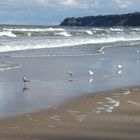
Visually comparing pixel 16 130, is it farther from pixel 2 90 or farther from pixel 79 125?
pixel 2 90

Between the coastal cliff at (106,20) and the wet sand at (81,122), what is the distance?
134 metres

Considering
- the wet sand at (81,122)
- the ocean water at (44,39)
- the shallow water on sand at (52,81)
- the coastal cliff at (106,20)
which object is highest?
the wet sand at (81,122)

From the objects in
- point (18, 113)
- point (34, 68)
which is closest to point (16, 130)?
point (18, 113)

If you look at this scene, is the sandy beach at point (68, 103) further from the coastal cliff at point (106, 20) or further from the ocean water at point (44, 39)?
the coastal cliff at point (106, 20)

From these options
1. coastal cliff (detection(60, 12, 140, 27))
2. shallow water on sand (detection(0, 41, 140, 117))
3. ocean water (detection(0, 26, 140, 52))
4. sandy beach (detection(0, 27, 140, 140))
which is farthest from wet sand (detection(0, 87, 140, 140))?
coastal cliff (detection(60, 12, 140, 27))

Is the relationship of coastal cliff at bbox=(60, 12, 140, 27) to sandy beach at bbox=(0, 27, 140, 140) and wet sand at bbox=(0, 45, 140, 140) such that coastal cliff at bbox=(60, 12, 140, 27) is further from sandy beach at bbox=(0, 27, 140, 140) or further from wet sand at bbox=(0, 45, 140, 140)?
wet sand at bbox=(0, 45, 140, 140)

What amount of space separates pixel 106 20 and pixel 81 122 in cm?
14672

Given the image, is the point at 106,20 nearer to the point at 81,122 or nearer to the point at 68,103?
the point at 68,103

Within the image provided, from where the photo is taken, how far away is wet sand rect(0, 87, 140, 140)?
801 centimetres

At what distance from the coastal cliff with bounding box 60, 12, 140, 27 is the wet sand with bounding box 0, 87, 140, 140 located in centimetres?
13392

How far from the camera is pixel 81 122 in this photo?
356 inches

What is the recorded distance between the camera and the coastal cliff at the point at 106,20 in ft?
477

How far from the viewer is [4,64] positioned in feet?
61.6

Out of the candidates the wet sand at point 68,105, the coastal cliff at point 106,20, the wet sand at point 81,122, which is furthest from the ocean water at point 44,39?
the coastal cliff at point 106,20
